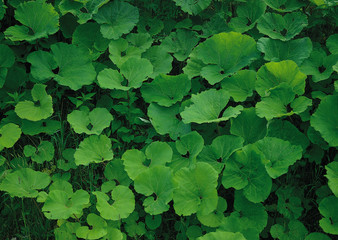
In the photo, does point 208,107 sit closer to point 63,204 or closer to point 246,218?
point 246,218

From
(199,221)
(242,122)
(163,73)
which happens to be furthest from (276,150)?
(163,73)

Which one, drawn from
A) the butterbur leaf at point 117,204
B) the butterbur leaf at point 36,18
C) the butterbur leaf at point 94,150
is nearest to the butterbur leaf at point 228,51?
the butterbur leaf at point 94,150

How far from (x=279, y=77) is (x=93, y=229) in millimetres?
1430

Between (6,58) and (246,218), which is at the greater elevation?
(6,58)

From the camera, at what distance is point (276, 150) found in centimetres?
212

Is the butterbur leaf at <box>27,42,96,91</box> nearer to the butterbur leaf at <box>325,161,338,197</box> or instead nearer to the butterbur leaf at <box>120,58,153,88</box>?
the butterbur leaf at <box>120,58,153,88</box>

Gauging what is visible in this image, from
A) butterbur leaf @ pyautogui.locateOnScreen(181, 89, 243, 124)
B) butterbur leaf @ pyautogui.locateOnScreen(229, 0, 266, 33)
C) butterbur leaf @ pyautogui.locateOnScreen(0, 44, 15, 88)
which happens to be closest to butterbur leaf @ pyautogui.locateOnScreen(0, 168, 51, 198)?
butterbur leaf @ pyautogui.locateOnScreen(0, 44, 15, 88)

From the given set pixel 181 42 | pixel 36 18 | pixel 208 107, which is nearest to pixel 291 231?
pixel 208 107

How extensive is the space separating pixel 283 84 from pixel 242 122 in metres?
0.33

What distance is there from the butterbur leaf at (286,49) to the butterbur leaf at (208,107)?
46 cm

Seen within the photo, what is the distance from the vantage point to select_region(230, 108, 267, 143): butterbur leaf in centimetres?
229

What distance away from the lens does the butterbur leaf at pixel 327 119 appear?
215 centimetres

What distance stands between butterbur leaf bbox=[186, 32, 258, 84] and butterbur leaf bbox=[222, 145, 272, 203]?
2.04ft

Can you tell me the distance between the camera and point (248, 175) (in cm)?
211
